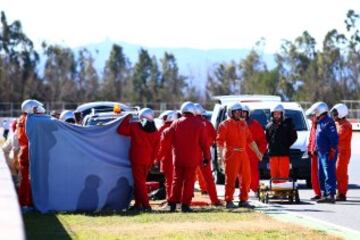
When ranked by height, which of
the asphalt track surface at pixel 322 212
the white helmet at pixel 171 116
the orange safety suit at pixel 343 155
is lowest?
the asphalt track surface at pixel 322 212

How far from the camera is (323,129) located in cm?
1952

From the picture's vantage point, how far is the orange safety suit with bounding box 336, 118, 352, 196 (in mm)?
19812

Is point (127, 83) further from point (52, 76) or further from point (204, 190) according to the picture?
point (204, 190)

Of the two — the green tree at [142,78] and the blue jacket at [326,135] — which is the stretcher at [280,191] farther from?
the green tree at [142,78]

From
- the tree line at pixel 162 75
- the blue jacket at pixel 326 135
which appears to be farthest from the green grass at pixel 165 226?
the tree line at pixel 162 75

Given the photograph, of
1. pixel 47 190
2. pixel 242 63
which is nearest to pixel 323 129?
pixel 47 190

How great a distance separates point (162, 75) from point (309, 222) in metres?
82.4

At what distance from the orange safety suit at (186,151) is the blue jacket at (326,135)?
116 inches

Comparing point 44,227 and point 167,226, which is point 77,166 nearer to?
point 44,227

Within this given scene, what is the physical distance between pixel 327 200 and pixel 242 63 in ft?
248

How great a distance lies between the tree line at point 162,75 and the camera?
85.4 m

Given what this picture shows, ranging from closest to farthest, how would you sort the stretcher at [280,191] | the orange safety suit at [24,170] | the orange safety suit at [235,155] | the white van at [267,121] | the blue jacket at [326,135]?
the orange safety suit at [24,170], the orange safety suit at [235,155], the stretcher at [280,191], the blue jacket at [326,135], the white van at [267,121]

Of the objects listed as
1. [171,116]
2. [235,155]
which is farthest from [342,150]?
[171,116]

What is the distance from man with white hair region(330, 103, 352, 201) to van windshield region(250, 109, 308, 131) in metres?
3.95
